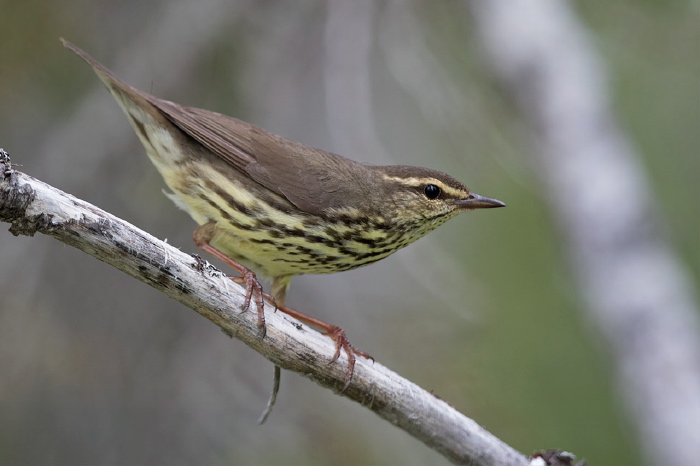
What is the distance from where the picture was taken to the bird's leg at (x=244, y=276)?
388 cm

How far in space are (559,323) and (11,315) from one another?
177 inches

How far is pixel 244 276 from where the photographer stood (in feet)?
14.6

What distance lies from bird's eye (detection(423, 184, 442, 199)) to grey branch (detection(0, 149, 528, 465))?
131 centimetres

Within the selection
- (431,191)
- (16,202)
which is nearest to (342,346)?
(431,191)

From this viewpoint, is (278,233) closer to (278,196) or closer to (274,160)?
(278,196)

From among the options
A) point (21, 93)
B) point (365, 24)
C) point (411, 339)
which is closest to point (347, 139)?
point (365, 24)

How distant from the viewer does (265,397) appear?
5.88m

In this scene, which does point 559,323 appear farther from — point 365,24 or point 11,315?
point 11,315

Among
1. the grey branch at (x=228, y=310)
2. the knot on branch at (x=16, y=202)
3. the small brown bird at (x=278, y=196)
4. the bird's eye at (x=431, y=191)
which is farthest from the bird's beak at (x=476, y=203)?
the knot on branch at (x=16, y=202)

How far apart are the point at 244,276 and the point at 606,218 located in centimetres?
242

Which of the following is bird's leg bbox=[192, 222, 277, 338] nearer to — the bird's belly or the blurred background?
the bird's belly

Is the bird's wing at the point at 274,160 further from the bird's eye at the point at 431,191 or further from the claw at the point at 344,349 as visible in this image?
the claw at the point at 344,349

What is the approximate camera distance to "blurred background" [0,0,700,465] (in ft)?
17.6

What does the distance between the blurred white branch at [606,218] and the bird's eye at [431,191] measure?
91cm
